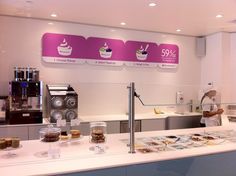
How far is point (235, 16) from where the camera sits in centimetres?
397

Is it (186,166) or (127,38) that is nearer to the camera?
(186,166)

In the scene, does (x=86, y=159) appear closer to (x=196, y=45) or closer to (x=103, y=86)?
(x=103, y=86)

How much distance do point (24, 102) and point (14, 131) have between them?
444 millimetres

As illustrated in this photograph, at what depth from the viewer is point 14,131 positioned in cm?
356

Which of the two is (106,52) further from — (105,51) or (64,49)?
(64,49)

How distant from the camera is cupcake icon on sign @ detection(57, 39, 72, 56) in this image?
4.35 metres

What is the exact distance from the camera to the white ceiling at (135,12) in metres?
3.32

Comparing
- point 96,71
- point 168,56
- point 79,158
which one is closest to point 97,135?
point 79,158

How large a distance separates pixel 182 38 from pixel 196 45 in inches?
16.4

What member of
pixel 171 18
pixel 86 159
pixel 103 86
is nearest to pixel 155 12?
pixel 171 18

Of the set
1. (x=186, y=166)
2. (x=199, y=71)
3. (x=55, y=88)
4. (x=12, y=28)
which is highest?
(x=12, y=28)

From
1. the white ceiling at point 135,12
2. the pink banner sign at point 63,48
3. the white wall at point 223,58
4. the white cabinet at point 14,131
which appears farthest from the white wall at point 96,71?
the white cabinet at point 14,131

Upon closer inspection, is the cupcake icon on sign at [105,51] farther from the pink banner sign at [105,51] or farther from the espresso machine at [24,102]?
the espresso machine at [24,102]

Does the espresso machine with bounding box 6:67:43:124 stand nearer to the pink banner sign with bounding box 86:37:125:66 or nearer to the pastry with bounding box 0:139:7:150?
the pink banner sign with bounding box 86:37:125:66
